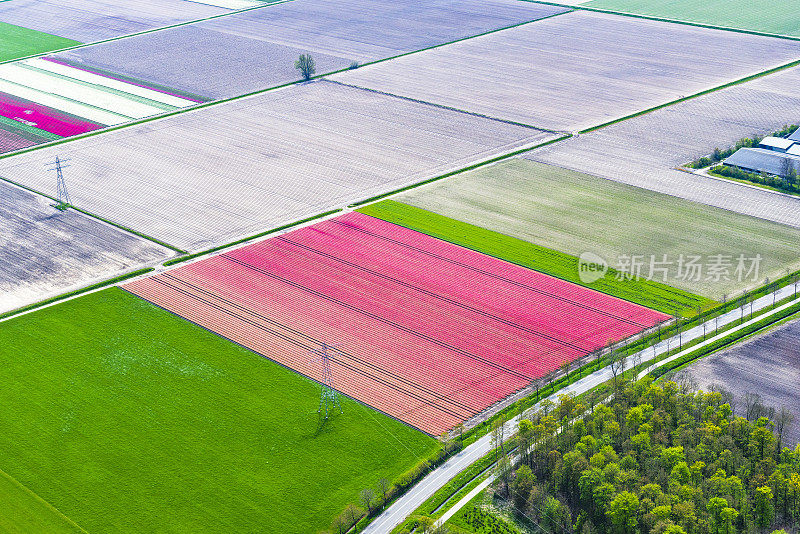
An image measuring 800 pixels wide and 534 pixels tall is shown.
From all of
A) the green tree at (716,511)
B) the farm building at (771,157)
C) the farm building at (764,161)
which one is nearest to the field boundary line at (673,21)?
the farm building at (771,157)

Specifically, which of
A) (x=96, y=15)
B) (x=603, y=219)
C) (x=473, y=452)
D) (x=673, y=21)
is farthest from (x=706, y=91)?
(x=96, y=15)

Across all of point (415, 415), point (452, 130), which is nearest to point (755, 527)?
point (415, 415)

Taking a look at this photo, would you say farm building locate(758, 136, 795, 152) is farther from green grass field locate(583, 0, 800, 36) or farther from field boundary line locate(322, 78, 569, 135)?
green grass field locate(583, 0, 800, 36)

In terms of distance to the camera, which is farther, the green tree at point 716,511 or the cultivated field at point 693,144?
the cultivated field at point 693,144

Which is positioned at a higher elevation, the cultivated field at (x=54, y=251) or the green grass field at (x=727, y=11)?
the green grass field at (x=727, y=11)

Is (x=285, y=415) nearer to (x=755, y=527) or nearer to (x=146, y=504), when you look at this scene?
(x=146, y=504)

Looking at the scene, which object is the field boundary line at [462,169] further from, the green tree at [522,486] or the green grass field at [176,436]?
the green tree at [522,486]

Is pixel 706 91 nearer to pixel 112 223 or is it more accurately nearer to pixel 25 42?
pixel 112 223
